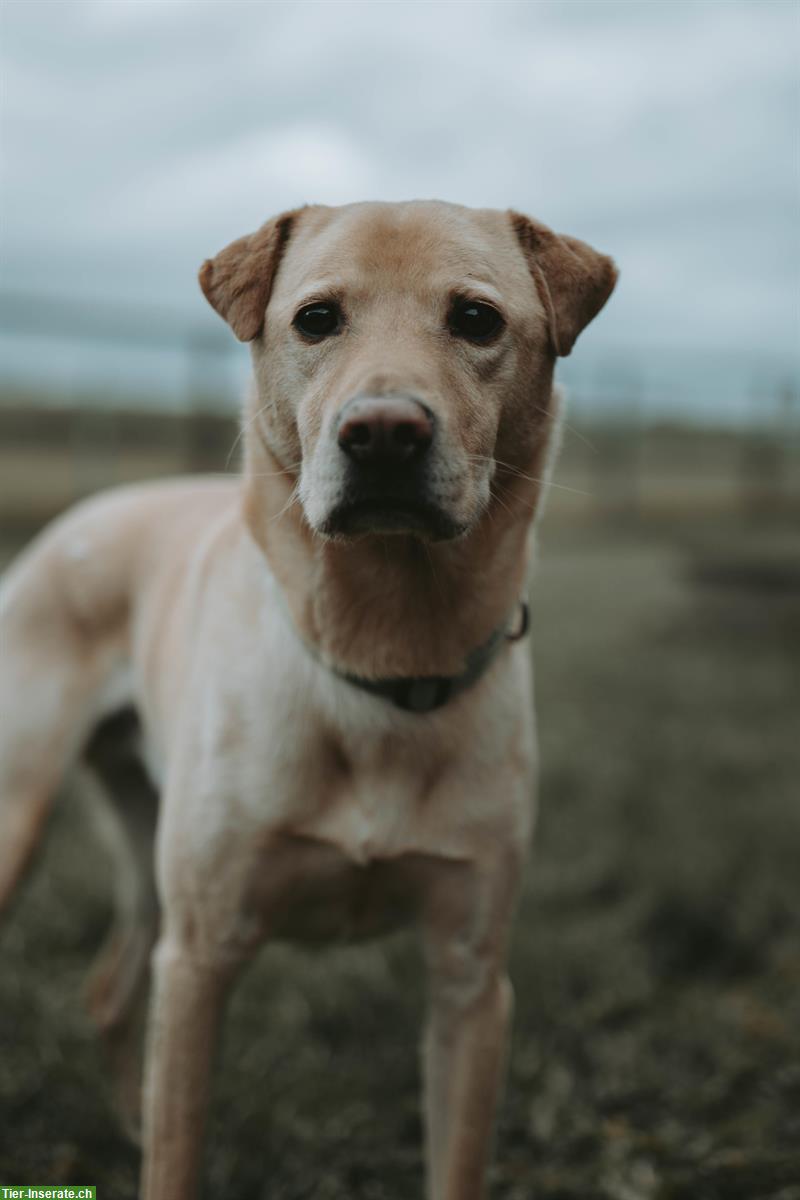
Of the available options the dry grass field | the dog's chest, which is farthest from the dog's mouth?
the dry grass field

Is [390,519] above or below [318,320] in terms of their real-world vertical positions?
below

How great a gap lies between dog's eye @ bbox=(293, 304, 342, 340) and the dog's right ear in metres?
0.15

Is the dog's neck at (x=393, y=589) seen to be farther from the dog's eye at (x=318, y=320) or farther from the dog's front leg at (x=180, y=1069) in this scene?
the dog's front leg at (x=180, y=1069)

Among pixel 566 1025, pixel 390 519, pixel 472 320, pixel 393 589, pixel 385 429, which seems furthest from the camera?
pixel 566 1025

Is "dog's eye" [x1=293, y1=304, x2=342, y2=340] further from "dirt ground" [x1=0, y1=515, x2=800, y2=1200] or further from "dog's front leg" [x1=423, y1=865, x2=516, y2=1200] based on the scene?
"dirt ground" [x1=0, y1=515, x2=800, y2=1200]

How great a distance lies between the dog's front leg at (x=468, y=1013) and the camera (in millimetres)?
2174

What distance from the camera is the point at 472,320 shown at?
2018 millimetres

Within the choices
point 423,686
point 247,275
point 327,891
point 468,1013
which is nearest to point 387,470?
point 423,686

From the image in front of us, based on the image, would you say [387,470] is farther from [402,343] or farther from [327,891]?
[327,891]

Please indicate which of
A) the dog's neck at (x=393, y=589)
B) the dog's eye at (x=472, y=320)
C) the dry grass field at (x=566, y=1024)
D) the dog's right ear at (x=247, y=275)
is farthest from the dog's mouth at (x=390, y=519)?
the dry grass field at (x=566, y=1024)

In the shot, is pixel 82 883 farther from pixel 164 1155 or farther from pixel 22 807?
pixel 164 1155

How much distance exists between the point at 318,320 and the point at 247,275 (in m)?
0.24

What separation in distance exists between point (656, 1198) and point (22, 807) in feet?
5.32

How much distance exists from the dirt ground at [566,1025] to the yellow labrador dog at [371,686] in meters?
0.47
